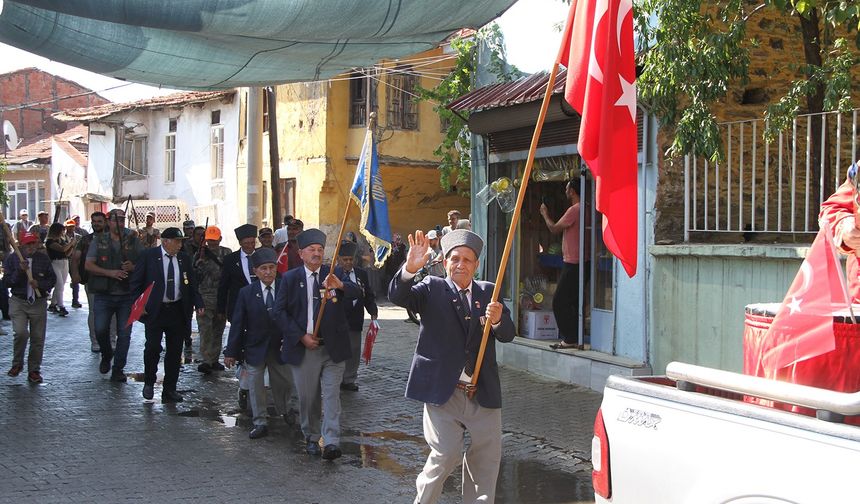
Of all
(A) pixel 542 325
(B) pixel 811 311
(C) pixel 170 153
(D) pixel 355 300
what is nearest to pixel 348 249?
(D) pixel 355 300

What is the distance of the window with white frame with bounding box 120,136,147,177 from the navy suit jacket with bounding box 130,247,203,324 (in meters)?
25.8

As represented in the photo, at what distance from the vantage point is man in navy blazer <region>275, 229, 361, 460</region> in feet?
26.2

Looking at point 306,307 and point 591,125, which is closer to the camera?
point 591,125

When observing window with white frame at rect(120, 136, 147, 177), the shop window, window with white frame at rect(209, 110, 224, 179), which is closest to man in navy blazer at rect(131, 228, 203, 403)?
the shop window

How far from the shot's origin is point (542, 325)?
12.5 meters

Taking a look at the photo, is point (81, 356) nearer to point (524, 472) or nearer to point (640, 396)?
point (524, 472)

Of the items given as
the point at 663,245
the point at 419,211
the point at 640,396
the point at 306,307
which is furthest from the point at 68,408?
the point at 419,211

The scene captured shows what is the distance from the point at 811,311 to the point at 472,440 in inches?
96.4

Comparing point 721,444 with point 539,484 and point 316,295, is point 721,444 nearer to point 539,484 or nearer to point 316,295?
point 539,484

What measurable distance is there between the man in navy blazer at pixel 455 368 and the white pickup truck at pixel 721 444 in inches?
66.1

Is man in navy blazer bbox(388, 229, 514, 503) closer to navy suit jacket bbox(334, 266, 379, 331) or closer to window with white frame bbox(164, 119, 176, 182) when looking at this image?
navy suit jacket bbox(334, 266, 379, 331)

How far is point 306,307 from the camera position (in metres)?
8.16

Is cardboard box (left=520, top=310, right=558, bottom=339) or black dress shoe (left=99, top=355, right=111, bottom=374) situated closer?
black dress shoe (left=99, top=355, right=111, bottom=374)

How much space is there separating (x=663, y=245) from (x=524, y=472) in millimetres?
3473
